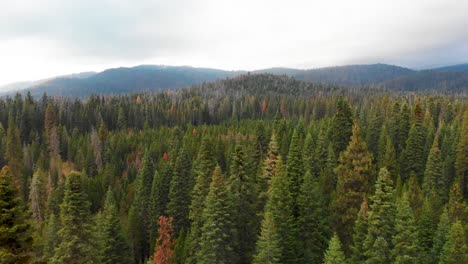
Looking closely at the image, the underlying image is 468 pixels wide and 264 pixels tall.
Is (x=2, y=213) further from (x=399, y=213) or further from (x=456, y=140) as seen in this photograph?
(x=456, y=140)

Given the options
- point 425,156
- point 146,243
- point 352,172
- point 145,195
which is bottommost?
point 146,243

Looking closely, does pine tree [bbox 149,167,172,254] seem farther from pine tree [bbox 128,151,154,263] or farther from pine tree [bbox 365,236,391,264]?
pine tree [bbox 365,236,391,264]

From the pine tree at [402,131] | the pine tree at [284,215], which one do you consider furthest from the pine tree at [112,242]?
the pine tree at [402,131]

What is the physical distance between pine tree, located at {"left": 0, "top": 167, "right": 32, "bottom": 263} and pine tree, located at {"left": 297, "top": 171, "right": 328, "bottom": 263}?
2494 cm

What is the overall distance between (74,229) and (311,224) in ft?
69.7

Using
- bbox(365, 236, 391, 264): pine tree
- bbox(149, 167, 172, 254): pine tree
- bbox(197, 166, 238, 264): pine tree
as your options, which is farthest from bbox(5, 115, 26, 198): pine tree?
bbox(365, 236, 391, 264): pine tree

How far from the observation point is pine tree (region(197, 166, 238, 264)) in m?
34.9

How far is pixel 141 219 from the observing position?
198 ft

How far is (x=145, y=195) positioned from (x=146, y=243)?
858 cm

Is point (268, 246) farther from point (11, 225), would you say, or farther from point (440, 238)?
point (11, 225)

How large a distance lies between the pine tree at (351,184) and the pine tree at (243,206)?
8.79 metres

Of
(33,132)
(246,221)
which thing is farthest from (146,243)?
(33,132)

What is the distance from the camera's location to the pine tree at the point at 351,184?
1433 inches

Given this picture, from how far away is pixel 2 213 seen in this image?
17969 millimetres
